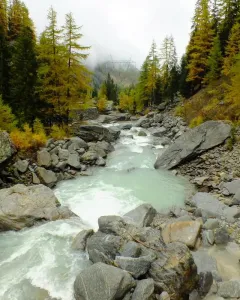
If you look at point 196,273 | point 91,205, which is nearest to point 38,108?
point 91,205

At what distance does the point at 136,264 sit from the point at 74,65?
2084cm

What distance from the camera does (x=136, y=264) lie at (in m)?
7.95

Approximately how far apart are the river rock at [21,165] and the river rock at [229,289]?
13.6 metres

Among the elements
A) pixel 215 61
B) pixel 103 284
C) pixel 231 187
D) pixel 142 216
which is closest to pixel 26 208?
pixel 142 216

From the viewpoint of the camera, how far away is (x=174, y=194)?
16062 mm

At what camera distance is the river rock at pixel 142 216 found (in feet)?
38.2

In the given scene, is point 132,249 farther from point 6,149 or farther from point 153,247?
point 6,149

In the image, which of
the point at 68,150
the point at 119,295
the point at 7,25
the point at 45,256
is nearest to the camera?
the point at 119,295

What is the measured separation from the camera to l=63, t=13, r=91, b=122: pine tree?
23.3 metres

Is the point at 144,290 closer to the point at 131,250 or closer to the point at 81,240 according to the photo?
the point at 131,250

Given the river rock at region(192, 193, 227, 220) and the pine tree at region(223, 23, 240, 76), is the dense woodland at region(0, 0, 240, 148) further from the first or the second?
the river rock at region(192, 193, 227, 220)

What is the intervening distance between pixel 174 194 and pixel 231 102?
1339 centimetres

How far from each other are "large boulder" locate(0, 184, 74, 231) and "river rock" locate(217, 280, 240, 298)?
7.47 m

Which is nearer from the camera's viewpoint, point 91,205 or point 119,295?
point 119,295
